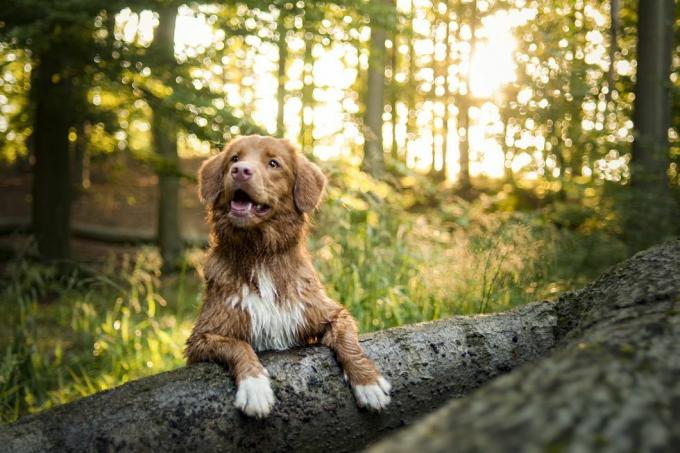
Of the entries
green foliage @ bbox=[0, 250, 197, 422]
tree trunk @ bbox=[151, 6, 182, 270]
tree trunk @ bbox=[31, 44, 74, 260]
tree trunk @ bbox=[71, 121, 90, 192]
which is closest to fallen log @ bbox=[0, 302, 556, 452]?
green foliage @ bbox=[0, 250, 197, 422]

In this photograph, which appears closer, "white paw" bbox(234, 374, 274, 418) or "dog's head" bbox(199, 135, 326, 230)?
"white paw" bbox(234, 374, 274, 418)

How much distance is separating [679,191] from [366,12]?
5.68m

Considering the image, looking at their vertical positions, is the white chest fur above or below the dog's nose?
below

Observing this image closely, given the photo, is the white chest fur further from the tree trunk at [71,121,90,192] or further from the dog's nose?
the tree trunk at [71,121,90,192]

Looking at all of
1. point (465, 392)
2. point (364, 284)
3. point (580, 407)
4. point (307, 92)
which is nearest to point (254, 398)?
point (465, 392)

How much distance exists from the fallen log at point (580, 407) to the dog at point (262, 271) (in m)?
1.33

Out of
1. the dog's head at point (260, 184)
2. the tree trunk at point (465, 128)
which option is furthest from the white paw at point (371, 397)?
the tree trunk at point (465, 128)

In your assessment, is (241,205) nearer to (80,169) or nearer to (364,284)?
(364,284)

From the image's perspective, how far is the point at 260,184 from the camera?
322 centimetres

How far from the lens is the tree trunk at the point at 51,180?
10969 millimetres

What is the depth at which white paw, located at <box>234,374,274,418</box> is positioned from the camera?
249 cm

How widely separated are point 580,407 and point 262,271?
2133mm

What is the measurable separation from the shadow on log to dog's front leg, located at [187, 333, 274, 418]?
0.06 metres

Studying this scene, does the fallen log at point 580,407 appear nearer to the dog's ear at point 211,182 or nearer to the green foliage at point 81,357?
the dog's ear at point 211,182
